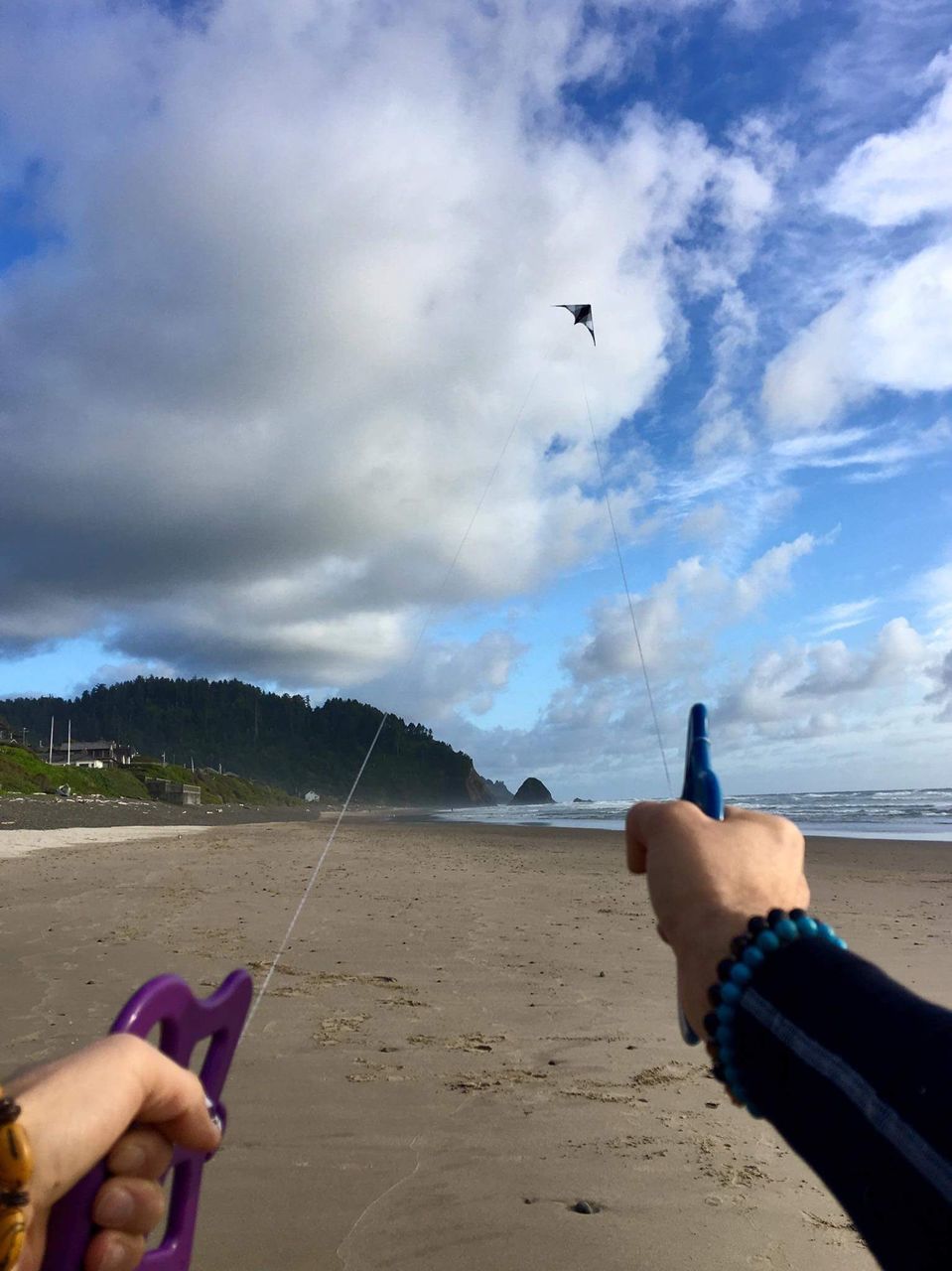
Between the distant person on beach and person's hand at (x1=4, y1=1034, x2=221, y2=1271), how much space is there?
26.6 inches

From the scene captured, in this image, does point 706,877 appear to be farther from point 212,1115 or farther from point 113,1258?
point 113,1258

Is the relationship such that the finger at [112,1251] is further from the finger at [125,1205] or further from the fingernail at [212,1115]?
the fingernail at [212,1115]

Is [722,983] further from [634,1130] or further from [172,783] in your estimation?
[172,783]

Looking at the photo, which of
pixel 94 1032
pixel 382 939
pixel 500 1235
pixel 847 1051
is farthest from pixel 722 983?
pixel 382 939

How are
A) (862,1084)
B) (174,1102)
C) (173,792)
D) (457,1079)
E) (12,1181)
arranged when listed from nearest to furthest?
1. (862,1084)
2. (12,1181)
3. (174,1102)
4. (457,1079)
5. (173,792)

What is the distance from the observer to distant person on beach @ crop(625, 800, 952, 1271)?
809mm

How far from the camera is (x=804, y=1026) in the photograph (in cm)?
96

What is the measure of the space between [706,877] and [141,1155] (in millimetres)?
804

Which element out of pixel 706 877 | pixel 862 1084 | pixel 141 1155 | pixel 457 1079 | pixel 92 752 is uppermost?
pixel 92 752

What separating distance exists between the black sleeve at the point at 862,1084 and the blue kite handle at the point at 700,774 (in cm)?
27

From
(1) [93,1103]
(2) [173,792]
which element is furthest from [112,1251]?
(2) [173,792]

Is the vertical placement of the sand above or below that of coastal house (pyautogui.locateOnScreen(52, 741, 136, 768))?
below

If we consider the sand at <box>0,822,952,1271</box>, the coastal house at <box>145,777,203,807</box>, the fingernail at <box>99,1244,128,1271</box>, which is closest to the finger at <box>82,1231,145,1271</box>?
the fingernail at <box>99,1244,128,1271</box>

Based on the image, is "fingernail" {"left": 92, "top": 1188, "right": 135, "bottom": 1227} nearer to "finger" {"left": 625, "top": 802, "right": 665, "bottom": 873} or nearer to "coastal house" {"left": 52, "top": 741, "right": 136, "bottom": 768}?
"finger" {"left": 625, "top": 802, "right": 665, "bottom": 873}
